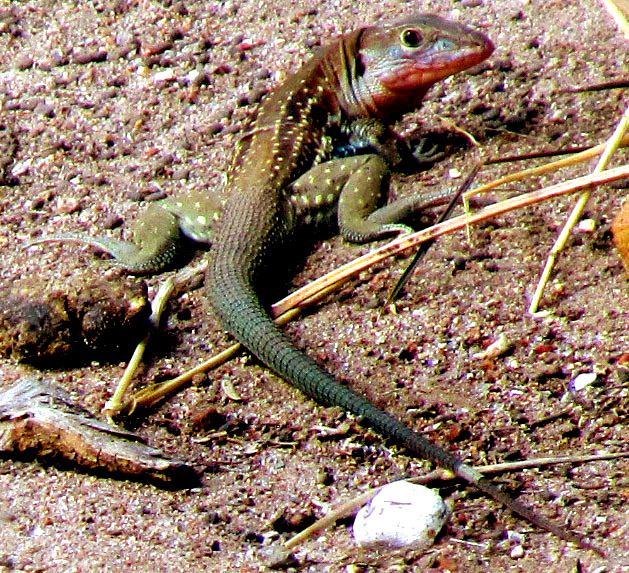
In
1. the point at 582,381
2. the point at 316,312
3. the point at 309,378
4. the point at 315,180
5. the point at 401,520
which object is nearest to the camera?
the point at 401,520

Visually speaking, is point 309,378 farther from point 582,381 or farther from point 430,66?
point 430,66

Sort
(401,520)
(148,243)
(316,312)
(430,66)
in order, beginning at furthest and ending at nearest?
1. (430,66)
2. (148,243)
3. (316,312)
4. (401,520)

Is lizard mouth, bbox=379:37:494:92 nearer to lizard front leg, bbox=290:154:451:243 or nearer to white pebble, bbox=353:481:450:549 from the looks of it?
lizard front leg, bbox=290:154:451:243

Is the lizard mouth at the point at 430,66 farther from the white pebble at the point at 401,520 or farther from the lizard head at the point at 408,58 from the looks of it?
the white pebble at the point at 401,520

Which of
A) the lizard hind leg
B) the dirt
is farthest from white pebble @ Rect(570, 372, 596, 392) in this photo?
the lizard hind leg

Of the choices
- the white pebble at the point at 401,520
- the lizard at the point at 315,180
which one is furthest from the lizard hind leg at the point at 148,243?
the white pebble at the point at 401,520

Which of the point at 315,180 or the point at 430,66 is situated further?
the point at 430,66

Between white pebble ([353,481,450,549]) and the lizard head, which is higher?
the lizard head

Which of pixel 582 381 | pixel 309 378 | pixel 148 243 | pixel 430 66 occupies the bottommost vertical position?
pixel 582 381

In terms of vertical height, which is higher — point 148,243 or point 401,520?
point 148,243

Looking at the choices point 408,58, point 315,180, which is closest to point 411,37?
point 408,58
